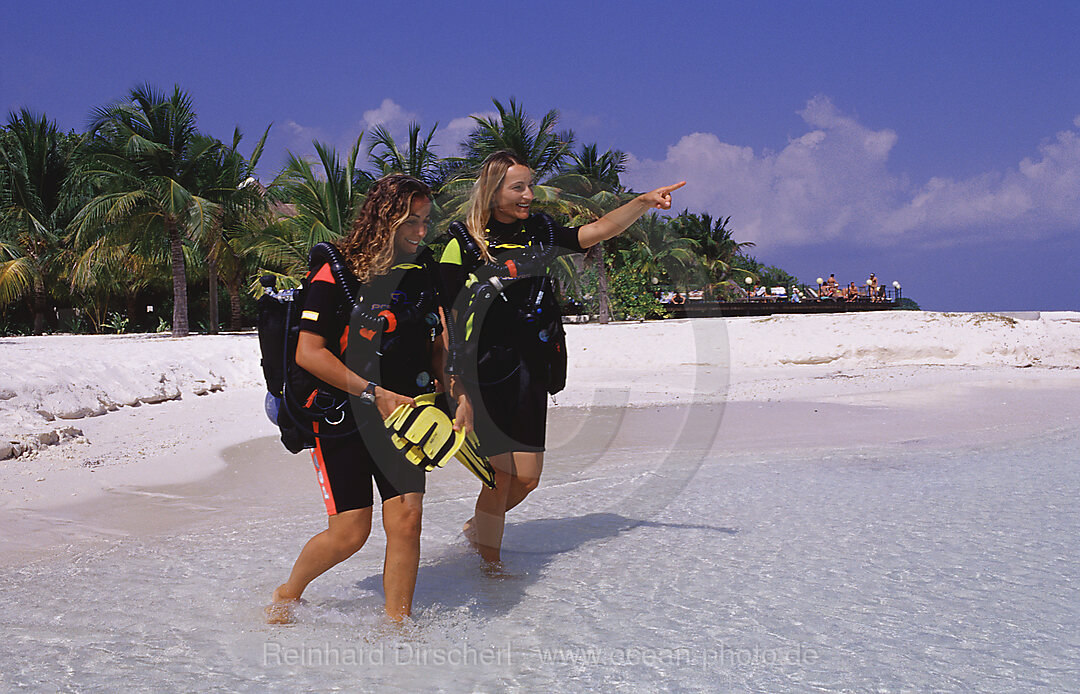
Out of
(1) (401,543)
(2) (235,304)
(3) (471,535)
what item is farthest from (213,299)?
(1) (401,543)

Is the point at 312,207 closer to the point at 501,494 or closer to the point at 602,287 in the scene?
the point at 602,287

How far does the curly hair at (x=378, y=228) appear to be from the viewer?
288 centimetres

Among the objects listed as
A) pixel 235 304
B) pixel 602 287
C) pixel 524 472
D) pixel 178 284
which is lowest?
pixel 524 472

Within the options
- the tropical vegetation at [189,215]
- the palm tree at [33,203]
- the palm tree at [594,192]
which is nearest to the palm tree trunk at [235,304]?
the tropical vegetation at [189,215]

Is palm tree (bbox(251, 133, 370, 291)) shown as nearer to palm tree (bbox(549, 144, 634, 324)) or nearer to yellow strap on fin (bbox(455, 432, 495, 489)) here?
palm tree (bbox(549, 144, 634, 324))

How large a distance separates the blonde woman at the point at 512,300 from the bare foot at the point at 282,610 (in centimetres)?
99

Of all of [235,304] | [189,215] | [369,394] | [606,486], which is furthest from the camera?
[235,304]

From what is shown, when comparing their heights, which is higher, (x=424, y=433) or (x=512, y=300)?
(x=512, y=300)

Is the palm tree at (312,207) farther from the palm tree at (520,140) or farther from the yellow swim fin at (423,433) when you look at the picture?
the yellow swim fin at (423,433)

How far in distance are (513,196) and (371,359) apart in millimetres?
1091

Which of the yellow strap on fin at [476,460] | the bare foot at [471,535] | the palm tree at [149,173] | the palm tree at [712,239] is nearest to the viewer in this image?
the yellow strap on fin at [476,460]

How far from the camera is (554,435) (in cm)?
857

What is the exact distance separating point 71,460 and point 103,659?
4090 millimetres

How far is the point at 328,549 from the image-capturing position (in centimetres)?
301
